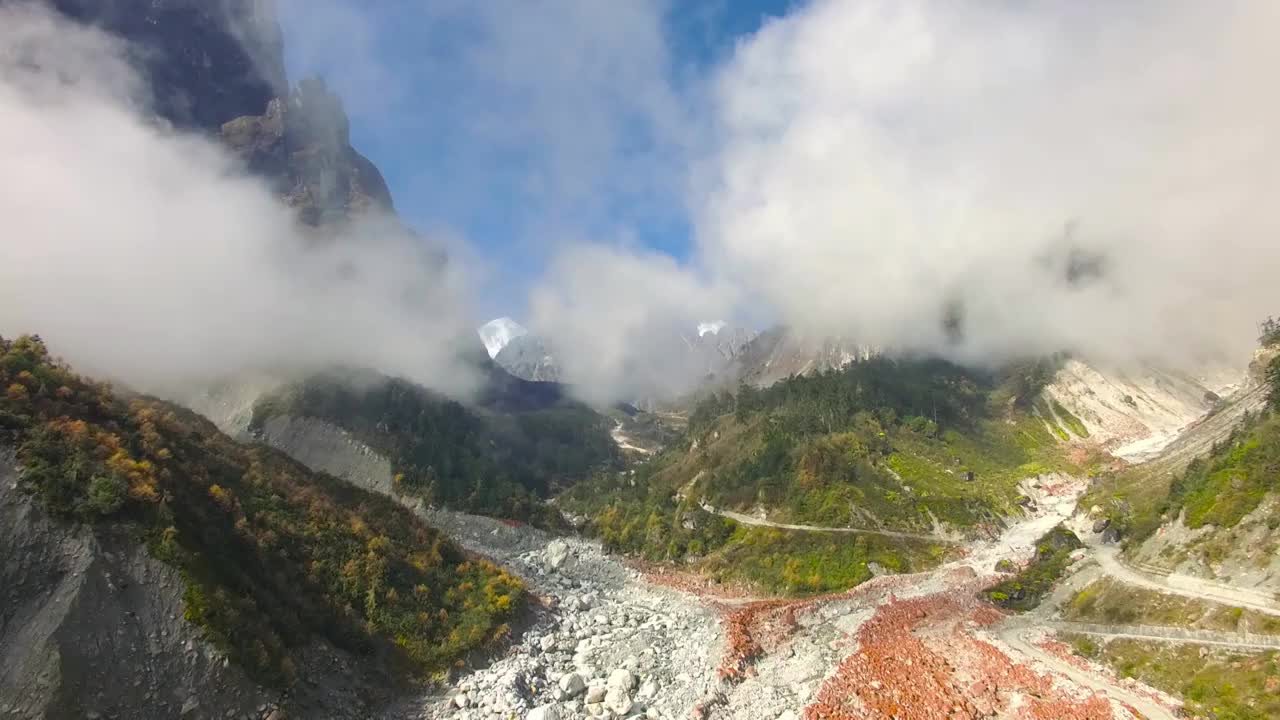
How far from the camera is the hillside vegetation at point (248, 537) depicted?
25.1 metres

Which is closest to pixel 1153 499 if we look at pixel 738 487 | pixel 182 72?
pixel 738 487

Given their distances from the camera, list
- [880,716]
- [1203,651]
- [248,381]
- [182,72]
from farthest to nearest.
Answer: [182,72], [248,381], [1203,651], [880,716]

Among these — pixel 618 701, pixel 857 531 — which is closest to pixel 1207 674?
pixel 618 701

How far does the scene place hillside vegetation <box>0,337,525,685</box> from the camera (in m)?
25.1

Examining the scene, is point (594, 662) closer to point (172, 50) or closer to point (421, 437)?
point (421, 437)

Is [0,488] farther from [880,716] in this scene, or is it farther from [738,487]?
[738,487]

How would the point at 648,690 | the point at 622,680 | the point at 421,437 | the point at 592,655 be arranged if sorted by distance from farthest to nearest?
the point at 421,437
the point at 592,655
the point at 622,680
the point at 648,690

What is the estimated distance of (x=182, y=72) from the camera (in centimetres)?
18838

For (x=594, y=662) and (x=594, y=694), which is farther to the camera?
(x=594, y=662)

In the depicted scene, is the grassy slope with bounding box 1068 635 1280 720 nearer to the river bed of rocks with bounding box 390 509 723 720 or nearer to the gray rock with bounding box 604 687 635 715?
the river bed of rocks with bounding box 390 509 723 720

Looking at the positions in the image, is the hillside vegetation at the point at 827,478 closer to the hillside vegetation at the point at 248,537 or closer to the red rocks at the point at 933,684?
the red rocks at the point at 933,684

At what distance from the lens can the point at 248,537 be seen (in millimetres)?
32125

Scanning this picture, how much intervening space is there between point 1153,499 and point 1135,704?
6978 cm

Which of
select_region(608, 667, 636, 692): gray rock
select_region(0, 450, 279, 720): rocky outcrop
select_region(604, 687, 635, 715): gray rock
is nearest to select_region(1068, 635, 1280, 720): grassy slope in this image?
select_region(608, 667, 636, 692): gray rock
